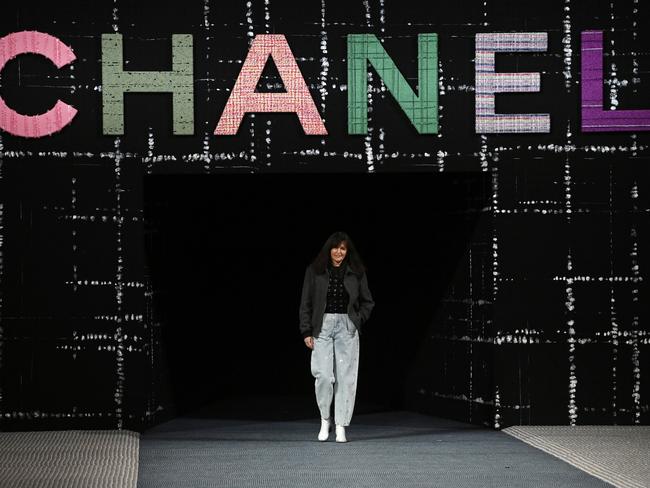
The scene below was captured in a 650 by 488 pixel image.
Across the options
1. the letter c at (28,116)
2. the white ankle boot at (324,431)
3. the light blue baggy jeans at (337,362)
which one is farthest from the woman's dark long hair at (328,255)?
the letter c at (28,116)

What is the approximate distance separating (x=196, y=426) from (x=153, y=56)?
9.50ft

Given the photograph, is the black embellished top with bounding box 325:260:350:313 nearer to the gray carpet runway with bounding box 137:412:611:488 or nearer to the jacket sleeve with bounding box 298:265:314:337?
the jacket sleeve with bounding box 298:265:314:337

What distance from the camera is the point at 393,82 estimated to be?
1044 centimetres

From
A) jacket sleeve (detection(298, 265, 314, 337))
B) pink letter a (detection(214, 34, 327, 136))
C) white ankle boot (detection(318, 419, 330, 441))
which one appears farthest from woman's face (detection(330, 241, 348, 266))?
white ankle boot (detection(318, 419, 330, 441))

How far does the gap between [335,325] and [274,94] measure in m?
1.81

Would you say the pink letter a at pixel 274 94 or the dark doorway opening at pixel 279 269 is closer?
the pink letter a at pixel 274 94

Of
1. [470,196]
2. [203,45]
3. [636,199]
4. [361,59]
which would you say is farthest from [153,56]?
[636,199]

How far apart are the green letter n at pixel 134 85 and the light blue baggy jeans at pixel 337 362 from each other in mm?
1818

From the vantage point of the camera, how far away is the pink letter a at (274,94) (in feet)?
34.0

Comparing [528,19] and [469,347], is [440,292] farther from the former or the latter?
[528,19]

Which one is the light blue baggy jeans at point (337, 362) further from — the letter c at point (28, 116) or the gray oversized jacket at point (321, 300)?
the letter c at point (28, 116)

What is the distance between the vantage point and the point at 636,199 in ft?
34.6

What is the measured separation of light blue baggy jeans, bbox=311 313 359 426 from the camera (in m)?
9.97

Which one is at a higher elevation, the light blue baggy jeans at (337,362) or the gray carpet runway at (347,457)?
the light blue baggy jeans at (337,362)
